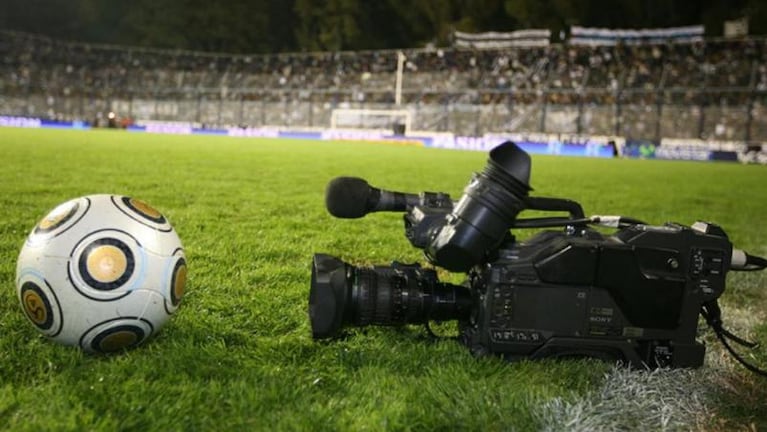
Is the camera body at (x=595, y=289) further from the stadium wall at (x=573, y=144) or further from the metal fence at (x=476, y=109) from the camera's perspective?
the metal fence at (x=476, y=109)

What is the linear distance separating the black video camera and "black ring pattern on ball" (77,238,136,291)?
0.69 m

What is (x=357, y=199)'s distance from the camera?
8.11ft

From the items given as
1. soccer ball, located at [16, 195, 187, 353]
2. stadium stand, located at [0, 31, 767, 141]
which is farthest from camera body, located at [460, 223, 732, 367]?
stadium stand, located at [0, 31, 767, 141]

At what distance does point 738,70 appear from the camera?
104 feet

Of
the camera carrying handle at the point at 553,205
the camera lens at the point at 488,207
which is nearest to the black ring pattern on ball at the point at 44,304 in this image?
the camera lens at the point at 488,207

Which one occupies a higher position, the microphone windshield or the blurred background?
the blurred background

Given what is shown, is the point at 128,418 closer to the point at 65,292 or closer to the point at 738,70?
the point at 65,292

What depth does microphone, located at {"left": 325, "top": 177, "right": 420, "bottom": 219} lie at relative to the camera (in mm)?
2467

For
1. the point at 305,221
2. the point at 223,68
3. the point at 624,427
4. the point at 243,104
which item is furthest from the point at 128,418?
the point at 223,68

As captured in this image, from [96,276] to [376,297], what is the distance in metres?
1.02

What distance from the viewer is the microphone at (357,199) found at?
2467 millimetres

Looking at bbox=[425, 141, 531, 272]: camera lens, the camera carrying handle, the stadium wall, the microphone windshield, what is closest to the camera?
bbox=[425, 141, 531, 272]: camera lens

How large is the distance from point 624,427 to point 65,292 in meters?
2.02

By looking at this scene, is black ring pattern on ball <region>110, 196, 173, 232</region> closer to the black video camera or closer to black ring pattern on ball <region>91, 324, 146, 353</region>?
black ring pattern on ball <region>91, 324, 146, 353</region>
